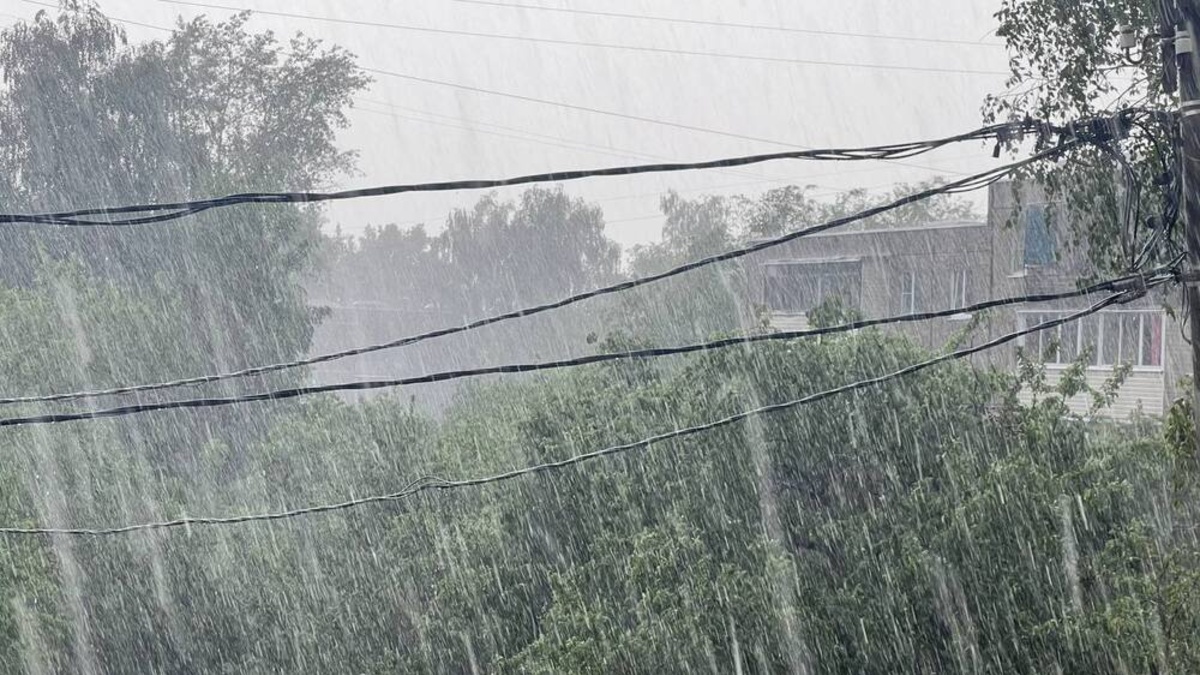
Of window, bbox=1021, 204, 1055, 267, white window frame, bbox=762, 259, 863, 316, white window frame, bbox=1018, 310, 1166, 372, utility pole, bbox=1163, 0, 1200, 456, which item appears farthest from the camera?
white window frame, bbox=762, 259, 863, 316

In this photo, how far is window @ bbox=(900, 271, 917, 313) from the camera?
35500mm

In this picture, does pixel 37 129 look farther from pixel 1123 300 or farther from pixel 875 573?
pixel 1123 300

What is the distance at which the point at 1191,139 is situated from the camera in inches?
173

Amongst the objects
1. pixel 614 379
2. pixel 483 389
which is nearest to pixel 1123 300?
pixel 614 379

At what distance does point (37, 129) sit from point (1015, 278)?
988 inches

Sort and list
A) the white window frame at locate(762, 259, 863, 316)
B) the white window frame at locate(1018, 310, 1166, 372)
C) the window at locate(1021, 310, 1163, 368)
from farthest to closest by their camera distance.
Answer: the white window frame at locate(762, 259, 863, 316) → the window at locate(1021, 310, 1163, 368) → the white window frame at locate(1018, 310, 1166, 372)

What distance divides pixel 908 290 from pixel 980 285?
2.07m

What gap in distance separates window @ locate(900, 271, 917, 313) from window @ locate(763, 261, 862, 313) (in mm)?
1136

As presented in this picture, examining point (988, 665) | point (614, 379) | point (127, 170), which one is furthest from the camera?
point (127, 170)

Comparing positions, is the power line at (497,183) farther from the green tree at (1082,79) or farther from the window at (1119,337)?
the window at (1119,337)

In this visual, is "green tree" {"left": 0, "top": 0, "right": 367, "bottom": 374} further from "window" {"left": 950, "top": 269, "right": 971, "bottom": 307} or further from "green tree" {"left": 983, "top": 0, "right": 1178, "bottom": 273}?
"green tree" {"left": 983, "top": 0, "right": 1178, "bottom": 273}

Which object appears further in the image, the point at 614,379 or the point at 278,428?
the point at 278,428

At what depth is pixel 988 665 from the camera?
8.30 meters

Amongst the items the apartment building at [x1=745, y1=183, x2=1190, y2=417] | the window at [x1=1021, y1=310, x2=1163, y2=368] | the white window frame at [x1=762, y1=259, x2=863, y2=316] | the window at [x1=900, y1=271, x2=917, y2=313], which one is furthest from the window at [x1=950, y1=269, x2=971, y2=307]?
the window at [x1=1021, y1=310, x2=1163, y2=368]
